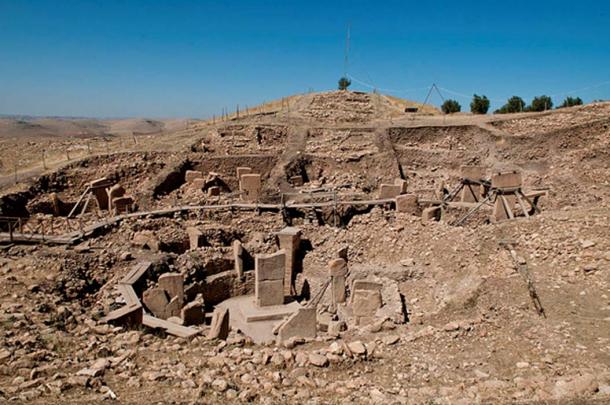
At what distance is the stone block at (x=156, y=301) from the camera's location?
11016mm

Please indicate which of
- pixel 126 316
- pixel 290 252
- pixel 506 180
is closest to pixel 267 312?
pixel 290 252

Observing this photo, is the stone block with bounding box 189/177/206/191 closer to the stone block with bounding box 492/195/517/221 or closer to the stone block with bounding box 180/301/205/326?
the stone block with bounding box 180/301/205/326

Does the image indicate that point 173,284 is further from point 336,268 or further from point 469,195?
point 469,195

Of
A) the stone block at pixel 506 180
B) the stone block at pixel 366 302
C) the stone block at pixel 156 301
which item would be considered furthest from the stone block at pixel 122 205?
the stone block at pixel 506 180

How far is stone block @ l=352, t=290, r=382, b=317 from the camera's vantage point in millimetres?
10906

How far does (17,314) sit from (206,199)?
10255 mm

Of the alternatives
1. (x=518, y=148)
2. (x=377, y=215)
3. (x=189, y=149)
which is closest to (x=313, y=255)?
(x=377, y=215)

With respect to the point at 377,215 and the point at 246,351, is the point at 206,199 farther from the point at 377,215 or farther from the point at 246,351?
the point at 246,351

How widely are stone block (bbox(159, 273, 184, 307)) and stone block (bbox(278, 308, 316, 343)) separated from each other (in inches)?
129

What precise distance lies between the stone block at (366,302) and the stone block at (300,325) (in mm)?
1582

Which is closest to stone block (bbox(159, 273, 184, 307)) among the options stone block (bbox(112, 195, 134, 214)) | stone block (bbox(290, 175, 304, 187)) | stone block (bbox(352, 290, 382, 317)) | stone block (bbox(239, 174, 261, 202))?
stone block (bbox(352, 290, 382, 317))

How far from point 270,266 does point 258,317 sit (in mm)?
1412

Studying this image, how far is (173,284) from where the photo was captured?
1158 centimetres

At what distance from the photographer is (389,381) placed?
6.61 m
